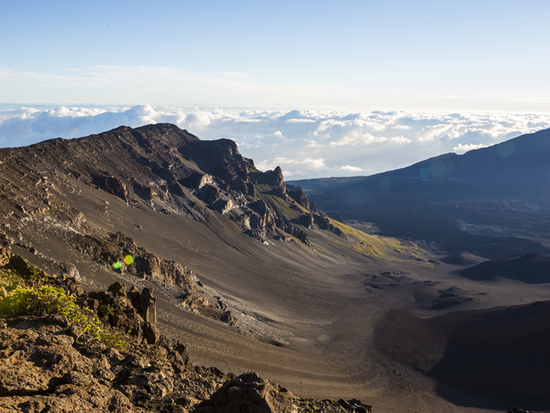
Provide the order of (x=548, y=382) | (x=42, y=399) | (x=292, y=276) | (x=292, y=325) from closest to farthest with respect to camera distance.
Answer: (x=42, y=399)
(x=548, y=382)
(x=292, y=325)
(x=292, y=276)

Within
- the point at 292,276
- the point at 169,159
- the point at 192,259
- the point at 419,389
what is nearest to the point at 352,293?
the point at 292,276

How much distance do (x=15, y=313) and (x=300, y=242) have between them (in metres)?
137

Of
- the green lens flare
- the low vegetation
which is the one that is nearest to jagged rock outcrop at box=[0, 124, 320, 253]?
the green lens flare

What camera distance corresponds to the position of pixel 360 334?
8094 centimetres

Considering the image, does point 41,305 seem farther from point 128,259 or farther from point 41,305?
point 128,259

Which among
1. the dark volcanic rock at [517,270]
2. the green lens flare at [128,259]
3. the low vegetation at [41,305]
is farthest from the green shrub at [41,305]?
the dark volcanic rock at [517,270]

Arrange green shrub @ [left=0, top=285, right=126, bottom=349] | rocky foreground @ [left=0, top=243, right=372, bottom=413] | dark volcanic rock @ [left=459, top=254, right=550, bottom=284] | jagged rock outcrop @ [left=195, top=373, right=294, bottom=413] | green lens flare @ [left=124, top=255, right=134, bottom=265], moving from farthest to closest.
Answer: dark volcanic rock @ [left=459, top=254, right=550, bottom=284] < green lens flare @ [left=124, top=255, right=134, bottom=265] < green shrub @ [left=0, top=285, right=126, bottom=349] < jagged rock outcrop @ [left=195, top=373, right=294, bottom=413] < rocky foreground @ [left=0, top=243, right=372, bottom=413]

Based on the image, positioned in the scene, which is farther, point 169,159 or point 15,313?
point 169,159

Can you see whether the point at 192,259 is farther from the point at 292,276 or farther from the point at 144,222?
the point at 292,276

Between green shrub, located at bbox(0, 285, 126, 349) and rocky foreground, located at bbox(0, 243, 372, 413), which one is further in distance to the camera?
green shrub, located at bbox(0, 285, 126, 349)

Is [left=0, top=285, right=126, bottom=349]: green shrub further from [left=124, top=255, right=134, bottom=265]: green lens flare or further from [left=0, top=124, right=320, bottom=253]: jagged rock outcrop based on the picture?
[left=0, top=124, right=320, bottom=253]: jagged rock outcrop

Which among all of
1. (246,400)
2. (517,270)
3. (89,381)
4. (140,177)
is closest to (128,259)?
(89,381)

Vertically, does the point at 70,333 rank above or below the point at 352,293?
above

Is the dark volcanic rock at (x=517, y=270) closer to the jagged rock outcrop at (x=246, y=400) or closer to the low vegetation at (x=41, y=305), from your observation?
the jagged rock outcrop at (x=246, y=400)
